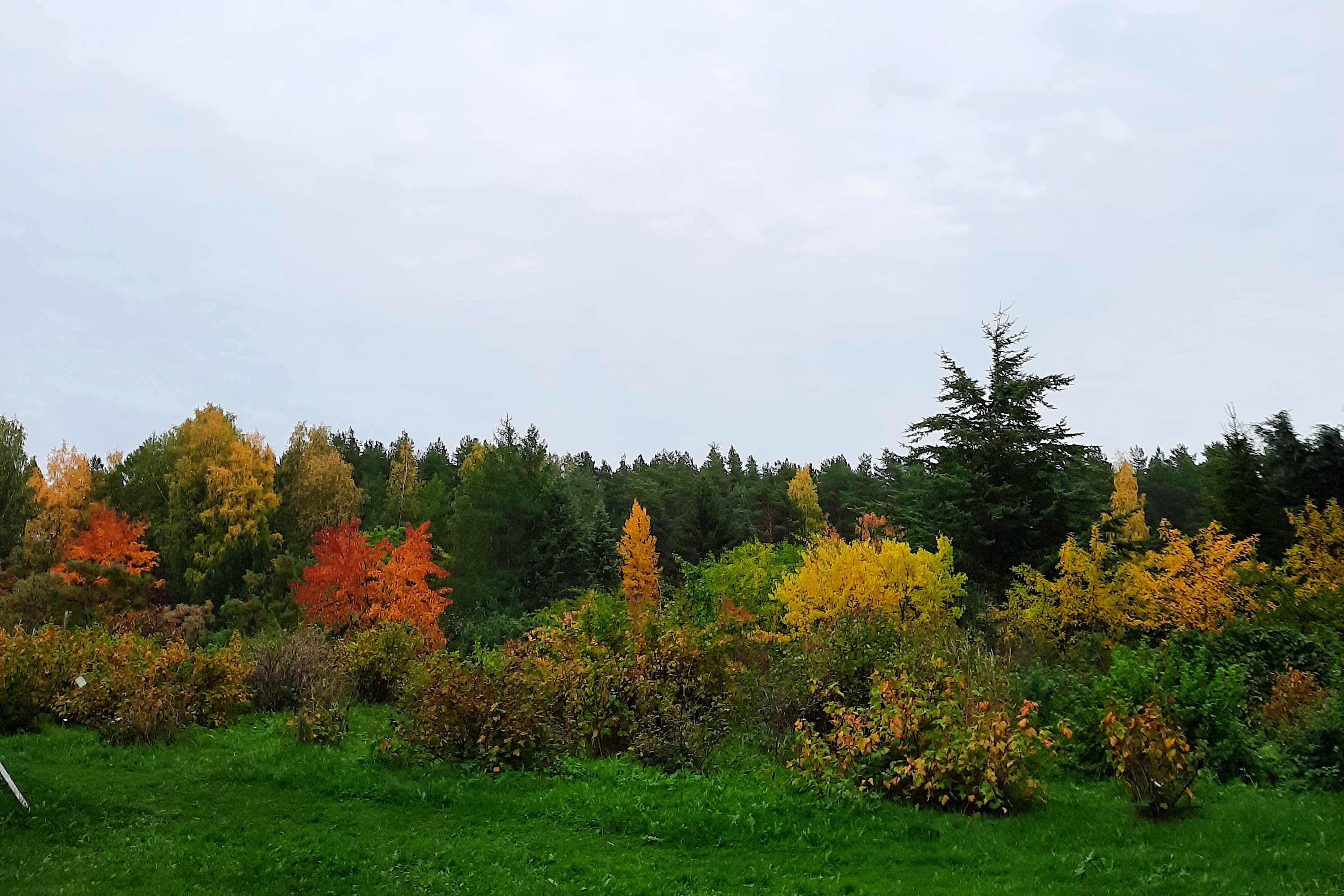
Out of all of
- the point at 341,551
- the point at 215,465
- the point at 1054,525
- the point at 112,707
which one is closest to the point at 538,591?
the point at 341,551

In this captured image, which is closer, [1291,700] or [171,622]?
[1291,700]

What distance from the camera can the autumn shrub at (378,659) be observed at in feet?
52.6

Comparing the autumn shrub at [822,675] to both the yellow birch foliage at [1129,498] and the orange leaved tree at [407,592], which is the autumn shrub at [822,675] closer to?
the orange leaved tree at [407,592]

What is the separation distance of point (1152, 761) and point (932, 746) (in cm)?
188

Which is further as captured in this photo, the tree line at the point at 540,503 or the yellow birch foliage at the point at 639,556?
the yellow birch foliage at the point at 639,556

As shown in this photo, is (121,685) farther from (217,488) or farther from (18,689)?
(217,488)

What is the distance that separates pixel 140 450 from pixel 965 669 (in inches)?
1754

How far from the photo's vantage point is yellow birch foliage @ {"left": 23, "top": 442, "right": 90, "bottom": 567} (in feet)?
113

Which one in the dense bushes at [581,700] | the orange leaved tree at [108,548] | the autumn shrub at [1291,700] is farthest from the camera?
the orange leaved tree at [108,548]

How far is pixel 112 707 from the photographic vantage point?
11.5m

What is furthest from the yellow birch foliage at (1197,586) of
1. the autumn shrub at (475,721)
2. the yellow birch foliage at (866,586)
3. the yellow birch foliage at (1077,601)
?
the autumn shrub at (475,721)

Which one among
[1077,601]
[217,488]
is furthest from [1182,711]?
[217,488]

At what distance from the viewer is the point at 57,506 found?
118ft

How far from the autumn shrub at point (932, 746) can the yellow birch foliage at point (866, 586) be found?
21.9 ft
